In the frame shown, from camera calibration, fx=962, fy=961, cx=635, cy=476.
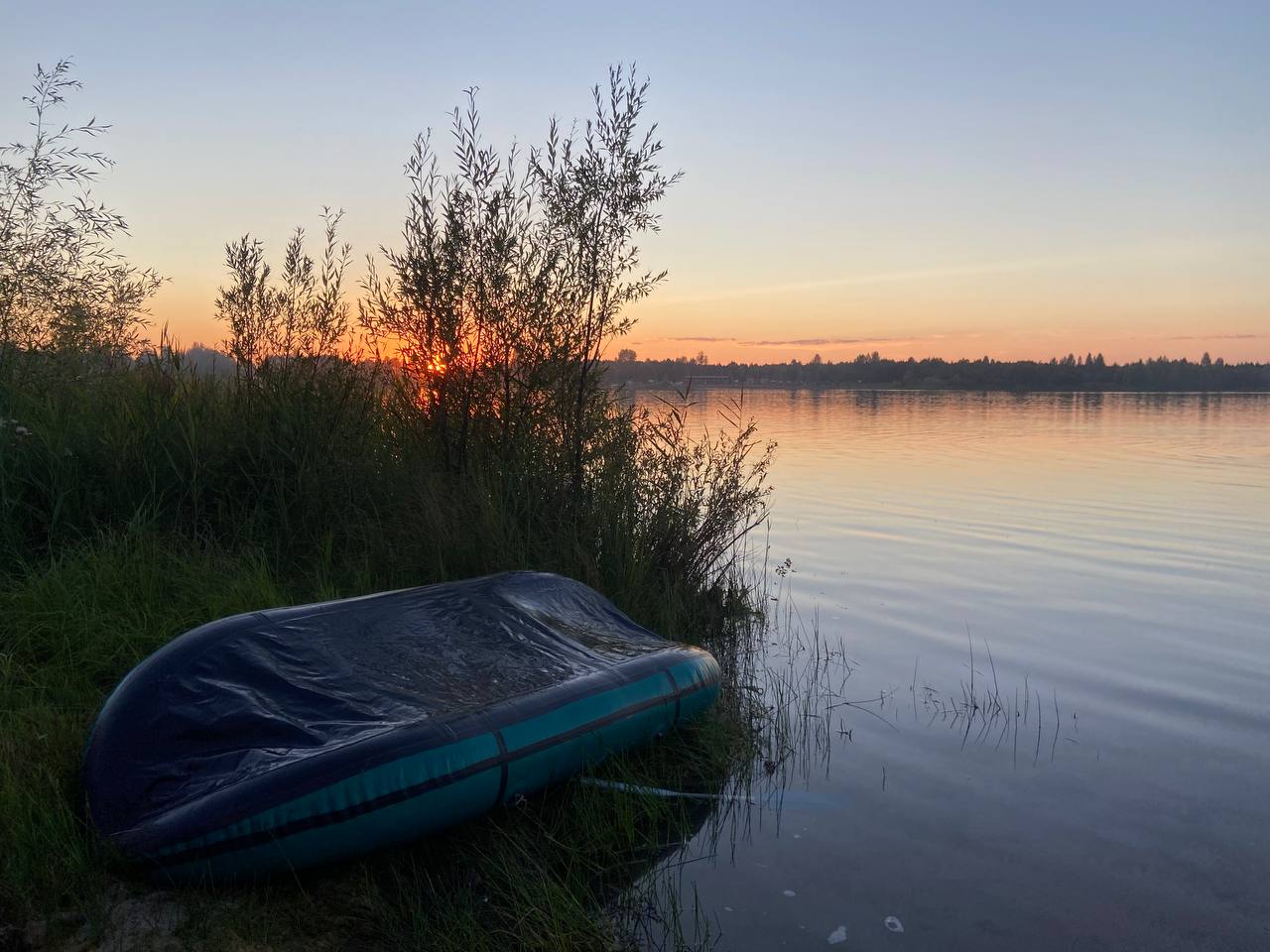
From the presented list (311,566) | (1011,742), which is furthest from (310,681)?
(1011,742)

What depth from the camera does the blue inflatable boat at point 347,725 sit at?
10.8ft

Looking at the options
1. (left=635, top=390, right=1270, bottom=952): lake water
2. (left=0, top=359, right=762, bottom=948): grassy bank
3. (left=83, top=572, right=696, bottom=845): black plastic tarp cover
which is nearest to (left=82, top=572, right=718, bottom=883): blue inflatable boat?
(left=83, top=572, right=696, bottom=845): black plastic tarp cover

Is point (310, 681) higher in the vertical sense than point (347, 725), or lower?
higher

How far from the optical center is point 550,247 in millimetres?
8023

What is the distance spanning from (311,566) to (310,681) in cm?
297

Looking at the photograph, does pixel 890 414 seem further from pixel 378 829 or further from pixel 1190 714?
pixel 378 829

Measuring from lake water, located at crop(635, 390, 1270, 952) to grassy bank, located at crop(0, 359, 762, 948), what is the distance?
26.6 inches

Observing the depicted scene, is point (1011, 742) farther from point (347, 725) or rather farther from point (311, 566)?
point (311, 566)

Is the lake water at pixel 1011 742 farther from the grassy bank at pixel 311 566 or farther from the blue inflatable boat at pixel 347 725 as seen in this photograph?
the blue inflatable boat at pixel 347 725

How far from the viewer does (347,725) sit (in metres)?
3.77

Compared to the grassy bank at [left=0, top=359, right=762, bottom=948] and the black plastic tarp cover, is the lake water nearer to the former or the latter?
the grassy bank at [left=0, top=359, right=762, bottom=948]

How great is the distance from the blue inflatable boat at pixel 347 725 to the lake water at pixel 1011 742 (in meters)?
0.88

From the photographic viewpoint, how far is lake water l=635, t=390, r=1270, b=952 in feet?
13.4

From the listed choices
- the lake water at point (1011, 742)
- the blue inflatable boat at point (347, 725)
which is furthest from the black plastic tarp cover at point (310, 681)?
the lake water at point (1011, 742)
